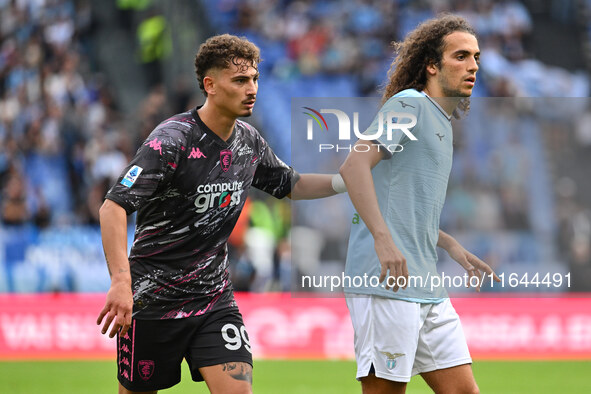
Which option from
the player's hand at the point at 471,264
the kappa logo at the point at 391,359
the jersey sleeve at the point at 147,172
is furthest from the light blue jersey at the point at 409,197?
the jersey sleeve at the point at 147,172

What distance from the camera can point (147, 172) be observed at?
14.3ft

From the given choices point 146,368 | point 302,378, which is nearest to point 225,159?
point 146,368

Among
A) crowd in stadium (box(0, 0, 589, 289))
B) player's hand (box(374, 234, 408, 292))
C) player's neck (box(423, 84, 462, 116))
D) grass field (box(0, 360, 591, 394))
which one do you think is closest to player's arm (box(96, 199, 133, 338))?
player's hand (box(374, 234, 408, 292))

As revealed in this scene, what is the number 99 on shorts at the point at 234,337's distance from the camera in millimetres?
4621

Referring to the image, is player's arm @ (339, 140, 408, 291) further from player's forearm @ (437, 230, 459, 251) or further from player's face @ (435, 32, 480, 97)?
player's forearm @ (437, 230, 459, 251)

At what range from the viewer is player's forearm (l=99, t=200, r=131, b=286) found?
13.7ft

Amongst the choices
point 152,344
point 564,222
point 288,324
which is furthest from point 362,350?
point 288,324

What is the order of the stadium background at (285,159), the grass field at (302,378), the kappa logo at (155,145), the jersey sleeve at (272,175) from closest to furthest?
the kappa logo at (155,145) → the jersey sleeve at (272,175) → the stadium background at (285,159) → the grass field at (302,378)

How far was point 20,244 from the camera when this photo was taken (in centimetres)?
1308

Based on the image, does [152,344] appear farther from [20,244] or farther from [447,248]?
[20,244]

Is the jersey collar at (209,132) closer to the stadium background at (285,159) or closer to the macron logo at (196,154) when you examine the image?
the macron logo at (196,154)

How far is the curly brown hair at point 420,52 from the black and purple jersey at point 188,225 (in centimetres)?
90

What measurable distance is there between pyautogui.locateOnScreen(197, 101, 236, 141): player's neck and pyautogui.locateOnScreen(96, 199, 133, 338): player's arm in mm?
721

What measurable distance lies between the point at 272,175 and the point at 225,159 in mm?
463
